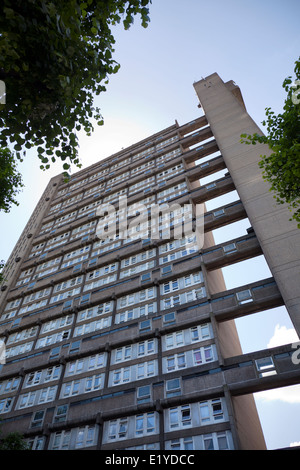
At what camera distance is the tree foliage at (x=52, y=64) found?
912cm

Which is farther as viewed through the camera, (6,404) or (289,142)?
(6,404)

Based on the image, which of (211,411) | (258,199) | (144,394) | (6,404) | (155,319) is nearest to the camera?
(211,411)

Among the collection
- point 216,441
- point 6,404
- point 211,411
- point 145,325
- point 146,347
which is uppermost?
point 145,325

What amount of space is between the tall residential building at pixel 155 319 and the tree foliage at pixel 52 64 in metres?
15.9

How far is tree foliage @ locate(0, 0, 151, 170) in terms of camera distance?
9.12 metres

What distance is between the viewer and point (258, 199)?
2750 centimetres

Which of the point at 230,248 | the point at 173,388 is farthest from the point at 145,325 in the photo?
Answer: the point at 230,248

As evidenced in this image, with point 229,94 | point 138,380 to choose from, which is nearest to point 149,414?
point 138,380

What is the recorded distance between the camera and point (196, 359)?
22000 mm

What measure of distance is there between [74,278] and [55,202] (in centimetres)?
2256

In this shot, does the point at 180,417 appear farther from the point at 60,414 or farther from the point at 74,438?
the point at 60,414

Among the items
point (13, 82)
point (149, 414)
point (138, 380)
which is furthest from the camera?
point (138, 380)

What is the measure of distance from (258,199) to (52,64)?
21366mm
